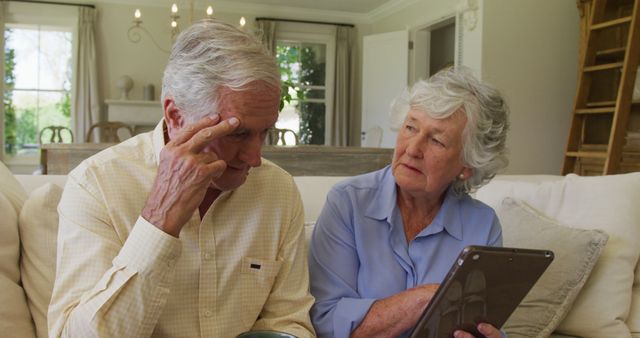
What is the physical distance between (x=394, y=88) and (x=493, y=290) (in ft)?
20.0

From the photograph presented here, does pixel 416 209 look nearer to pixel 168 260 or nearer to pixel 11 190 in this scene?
pixel 168 260

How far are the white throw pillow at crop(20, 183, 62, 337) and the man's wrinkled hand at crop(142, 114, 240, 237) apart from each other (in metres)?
0.48

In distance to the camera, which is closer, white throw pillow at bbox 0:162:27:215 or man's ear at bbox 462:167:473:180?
white throw pillow at bbox 0:162:27:215

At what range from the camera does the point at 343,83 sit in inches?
325

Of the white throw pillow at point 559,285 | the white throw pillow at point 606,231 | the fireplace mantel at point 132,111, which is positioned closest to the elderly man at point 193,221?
the white throw pillow at point 559,285

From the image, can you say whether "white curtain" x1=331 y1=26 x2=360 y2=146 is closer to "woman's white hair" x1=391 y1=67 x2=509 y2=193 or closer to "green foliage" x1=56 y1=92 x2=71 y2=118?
"green foliage" x1=56 y1=92 x2=71 y2=118

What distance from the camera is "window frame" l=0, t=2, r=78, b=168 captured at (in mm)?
7086

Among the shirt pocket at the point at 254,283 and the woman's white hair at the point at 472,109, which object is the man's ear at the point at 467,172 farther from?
the shirt pocket at the point at 254,283

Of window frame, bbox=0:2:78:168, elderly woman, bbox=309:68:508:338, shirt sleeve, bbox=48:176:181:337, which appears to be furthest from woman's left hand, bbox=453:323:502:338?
window frame, bbox=0:2:78:168

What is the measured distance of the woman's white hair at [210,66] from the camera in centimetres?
97

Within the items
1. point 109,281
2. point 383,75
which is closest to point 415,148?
point 109,281

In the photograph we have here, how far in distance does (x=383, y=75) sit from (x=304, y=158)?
4138 millimetres

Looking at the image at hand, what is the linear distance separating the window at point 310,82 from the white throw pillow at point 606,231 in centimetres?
654

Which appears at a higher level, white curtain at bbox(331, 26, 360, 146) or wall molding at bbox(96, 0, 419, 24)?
wall molding at bbox(96, 0, 419, 24)
